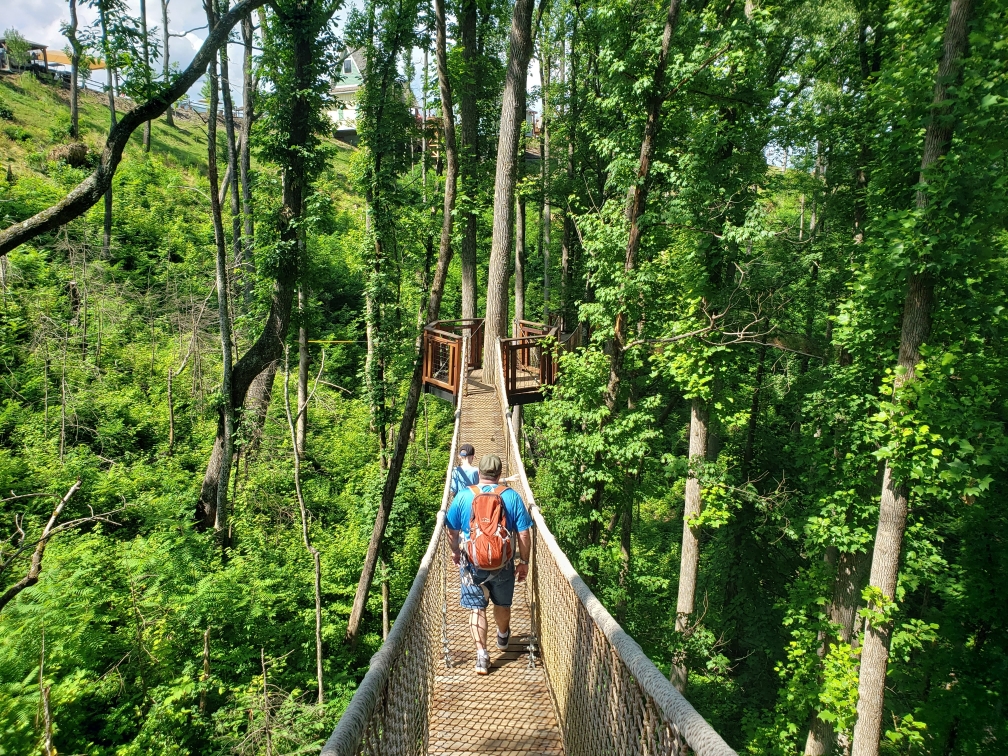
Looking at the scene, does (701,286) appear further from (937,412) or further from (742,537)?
(742,537)

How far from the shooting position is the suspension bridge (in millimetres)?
1562

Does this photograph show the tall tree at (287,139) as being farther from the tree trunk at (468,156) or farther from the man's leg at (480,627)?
the man's leg at (480,627)

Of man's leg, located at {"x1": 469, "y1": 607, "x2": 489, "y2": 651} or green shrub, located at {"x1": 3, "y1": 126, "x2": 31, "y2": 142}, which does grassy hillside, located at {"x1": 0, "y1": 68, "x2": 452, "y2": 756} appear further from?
man's leg, located at {"x1": 469, "y1": 607, "x2": 489, "y2": 651}

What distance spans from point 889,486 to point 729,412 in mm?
1886

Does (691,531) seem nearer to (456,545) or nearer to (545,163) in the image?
(456,545)

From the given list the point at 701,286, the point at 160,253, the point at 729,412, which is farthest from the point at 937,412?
the point at 160,253

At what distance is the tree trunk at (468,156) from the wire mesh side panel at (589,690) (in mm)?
7319

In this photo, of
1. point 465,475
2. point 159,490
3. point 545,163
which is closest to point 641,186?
point 465,475

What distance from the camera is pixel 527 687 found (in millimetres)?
3012

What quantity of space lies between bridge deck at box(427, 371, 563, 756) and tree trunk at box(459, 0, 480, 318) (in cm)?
686

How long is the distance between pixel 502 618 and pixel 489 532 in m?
0.66

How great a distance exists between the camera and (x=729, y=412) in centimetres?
677

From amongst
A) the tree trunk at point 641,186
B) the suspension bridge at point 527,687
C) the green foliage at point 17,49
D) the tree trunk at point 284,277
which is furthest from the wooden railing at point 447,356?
the green foliage at point 17,49

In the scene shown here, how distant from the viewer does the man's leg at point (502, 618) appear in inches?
126
